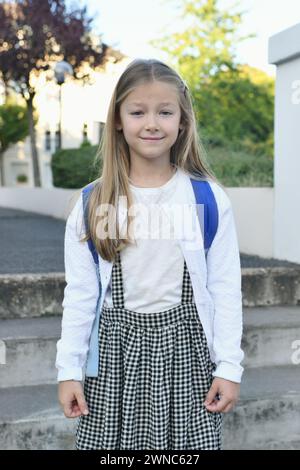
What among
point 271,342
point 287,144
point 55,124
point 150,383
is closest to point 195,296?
point 150,383

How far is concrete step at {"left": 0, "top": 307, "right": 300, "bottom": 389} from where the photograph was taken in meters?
3.03

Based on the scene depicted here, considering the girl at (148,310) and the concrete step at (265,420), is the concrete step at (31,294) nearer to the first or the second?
the concrete step at (265,420)

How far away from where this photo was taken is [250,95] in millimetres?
16844

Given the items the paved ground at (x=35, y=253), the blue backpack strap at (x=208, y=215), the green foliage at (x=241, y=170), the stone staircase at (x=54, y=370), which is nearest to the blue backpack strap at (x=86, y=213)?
the blue backpack strap at (x=208, y=215)

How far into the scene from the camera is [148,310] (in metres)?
1.88

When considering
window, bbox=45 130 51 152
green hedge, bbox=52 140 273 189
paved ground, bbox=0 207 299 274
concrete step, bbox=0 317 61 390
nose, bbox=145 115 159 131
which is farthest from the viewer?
window, bbox=45 130 51 152

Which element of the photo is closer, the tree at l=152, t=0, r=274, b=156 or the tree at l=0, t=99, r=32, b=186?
the tree at l=152, t=0, r=274, b=156

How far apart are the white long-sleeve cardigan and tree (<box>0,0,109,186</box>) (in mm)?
19237

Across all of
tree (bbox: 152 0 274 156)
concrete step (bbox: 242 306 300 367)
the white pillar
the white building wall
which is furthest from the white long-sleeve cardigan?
the white building wall

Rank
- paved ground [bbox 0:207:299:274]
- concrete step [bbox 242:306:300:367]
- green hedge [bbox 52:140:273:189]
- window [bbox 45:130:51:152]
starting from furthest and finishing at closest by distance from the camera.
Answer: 1. window [bbox 45:130:51:152]
2. green hedge [bbox 52:140:273:189]
3. paved ground [bbox 0:207:299:274]
4. concrete step [bbox 242:306:300:367]

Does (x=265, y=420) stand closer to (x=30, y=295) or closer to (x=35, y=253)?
(x=30, y=295)

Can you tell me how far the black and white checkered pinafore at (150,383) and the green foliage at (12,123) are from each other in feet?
112

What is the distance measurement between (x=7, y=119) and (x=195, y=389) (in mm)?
34842

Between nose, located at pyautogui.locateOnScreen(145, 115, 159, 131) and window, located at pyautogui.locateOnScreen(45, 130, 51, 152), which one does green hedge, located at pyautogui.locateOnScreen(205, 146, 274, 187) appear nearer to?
nose, located at pyautogui.locateOnScreen(145, 115, 159, 131)
